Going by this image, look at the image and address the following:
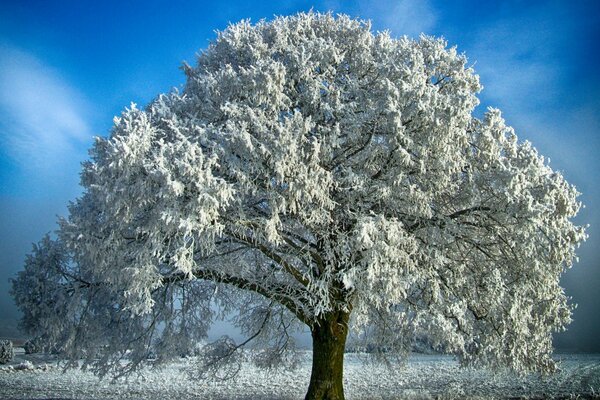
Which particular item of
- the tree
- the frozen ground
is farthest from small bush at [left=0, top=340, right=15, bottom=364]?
the tree

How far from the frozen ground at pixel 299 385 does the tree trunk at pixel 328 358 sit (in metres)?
2.00

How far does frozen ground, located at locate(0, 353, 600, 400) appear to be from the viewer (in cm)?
1452

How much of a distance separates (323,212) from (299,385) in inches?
420

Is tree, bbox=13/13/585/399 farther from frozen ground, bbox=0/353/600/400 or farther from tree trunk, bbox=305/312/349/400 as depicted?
frozen ground, bbox=0/353/600/400

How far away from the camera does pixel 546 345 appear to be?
11.1m

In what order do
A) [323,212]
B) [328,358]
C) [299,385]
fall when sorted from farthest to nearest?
[299,385] → [328,358] → [323,212]

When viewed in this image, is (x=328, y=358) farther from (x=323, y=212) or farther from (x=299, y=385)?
(x=299, y=385)

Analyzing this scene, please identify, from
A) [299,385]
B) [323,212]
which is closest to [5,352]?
[299,385]

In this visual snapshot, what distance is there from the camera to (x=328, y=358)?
11094 millimetres

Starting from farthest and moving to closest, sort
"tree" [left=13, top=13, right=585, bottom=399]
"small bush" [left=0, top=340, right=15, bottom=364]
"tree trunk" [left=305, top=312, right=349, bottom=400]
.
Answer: "small bush" [left=0, top=340, right=15, bottom=364] → "tree trunk" [left=305, top=312, right=349, bottom=400] → "tree" [left=13, top=13, right=585, bottom=399]

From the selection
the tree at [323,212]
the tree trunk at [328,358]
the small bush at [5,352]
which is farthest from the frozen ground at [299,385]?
the tree at [323,212]

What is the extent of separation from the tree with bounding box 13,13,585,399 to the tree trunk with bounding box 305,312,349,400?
4cm

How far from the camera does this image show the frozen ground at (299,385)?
14.5m

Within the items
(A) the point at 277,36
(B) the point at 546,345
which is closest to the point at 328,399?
(B) the point at 546,345
